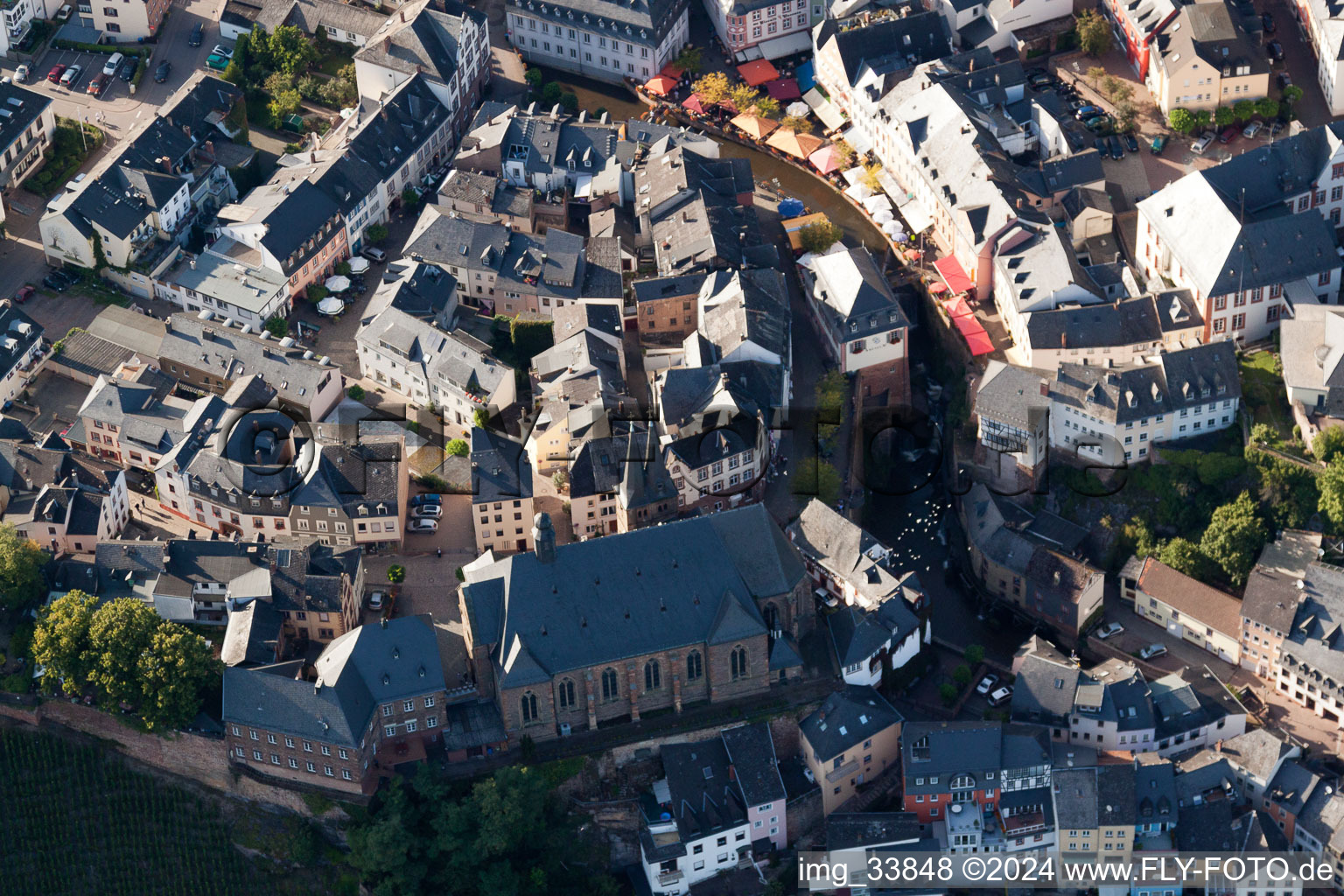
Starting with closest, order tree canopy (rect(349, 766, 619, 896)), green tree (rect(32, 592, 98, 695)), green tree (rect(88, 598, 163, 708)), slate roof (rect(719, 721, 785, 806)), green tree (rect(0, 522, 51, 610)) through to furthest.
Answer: tree canopy (rect(349, 766, 619, 896)), green tree (rect(88, 598, 163, 708)), green tree (rect(32, 592, 98, 695)), slate roof (rect(719, 721, 785, 806)), green tree (rect(0, 522, 51, 610))

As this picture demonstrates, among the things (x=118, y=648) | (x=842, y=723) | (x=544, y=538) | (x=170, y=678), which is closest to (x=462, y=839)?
(x=544, y=538)

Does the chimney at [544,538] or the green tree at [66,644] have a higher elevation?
the chimney at [544,538]

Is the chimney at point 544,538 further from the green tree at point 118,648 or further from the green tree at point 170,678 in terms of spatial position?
the green tree at point 118,648

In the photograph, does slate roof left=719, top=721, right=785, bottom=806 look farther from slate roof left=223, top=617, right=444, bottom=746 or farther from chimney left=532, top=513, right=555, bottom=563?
slate roof left=223, top=617, right=444, bottom=746

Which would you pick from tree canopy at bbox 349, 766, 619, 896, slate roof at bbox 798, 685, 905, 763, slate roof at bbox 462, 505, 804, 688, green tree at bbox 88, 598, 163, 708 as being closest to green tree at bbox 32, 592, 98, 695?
green tree at bbox 88, 598, 163, 708

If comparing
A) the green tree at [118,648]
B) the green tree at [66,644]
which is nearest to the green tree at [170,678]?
the green tree at [118,648]
